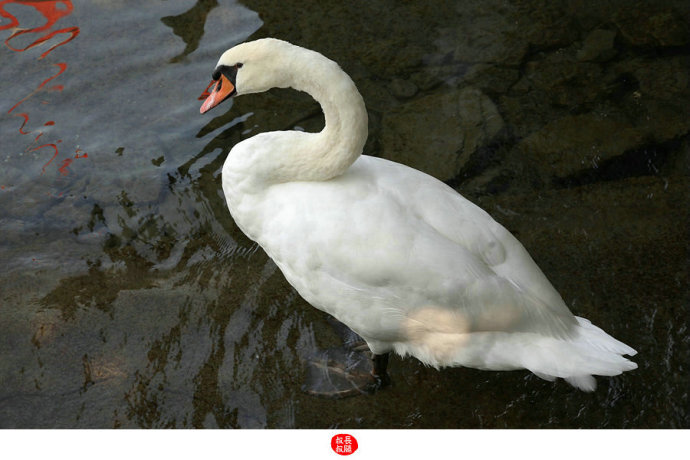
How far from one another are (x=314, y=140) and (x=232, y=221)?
1.30 metres

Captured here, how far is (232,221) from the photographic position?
417 cm

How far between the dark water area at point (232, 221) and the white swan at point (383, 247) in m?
0.46

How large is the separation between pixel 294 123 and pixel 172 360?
74.6 inches

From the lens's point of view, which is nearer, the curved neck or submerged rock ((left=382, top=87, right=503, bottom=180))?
the curved neck

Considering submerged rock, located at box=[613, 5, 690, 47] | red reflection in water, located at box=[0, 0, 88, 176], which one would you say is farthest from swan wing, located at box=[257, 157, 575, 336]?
submerged rock, located at box=[613, 5, 690, 47]

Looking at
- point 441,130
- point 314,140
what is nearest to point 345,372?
point 314,140

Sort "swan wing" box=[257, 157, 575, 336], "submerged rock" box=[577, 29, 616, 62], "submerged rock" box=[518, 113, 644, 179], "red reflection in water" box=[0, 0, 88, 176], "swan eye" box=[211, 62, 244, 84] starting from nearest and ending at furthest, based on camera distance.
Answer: "swan wing" box=[257, 157, 575, 336] → "swan eye" box=[211, 62, 244, 84] → "submerged rock" box=[518, 113, 644, 179] → "red reflection in water" box=[0, 0, 88, 176] → "submerged rock" box=[577, 29, 616, 62]

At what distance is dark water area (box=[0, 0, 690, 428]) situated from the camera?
3318 mm

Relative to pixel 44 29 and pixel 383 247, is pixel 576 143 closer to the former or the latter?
pixel 383 247

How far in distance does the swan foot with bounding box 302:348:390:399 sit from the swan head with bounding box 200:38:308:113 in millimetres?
1330

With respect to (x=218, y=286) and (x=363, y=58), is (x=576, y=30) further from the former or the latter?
(x=218, y=286)

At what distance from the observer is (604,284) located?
3.76 meters

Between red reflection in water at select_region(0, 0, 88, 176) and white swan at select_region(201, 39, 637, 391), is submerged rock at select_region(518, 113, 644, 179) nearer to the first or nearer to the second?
white swan at select_region(201, 39, 637, 391)

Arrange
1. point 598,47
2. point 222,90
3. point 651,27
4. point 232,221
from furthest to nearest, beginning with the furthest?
point 651,27 → point 598,47 → point 232,221 → point 222,90
